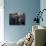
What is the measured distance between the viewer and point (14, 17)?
5793mm

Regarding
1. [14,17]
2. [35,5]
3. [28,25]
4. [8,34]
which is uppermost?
[35,5]

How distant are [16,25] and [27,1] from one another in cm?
113

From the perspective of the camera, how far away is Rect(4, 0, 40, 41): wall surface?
5740mm

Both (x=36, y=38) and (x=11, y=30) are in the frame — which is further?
(x=11, y=30)

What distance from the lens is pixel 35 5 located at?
5.77m

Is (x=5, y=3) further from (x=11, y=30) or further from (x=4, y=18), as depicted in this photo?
(x=11, y=30)

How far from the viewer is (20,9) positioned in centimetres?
577

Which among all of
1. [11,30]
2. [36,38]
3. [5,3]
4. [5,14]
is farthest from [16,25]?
[36,38]

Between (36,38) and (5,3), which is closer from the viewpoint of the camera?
(36,38)

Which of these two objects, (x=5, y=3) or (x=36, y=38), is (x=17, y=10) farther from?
(x=36, y=38)

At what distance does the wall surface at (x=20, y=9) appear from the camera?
5.74 meters

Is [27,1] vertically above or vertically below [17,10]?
above

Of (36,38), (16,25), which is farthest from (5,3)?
(36,38)

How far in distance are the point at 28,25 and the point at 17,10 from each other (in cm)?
80
